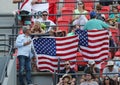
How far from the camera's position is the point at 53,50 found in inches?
731

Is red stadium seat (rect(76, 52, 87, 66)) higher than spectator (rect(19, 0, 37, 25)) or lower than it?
lower

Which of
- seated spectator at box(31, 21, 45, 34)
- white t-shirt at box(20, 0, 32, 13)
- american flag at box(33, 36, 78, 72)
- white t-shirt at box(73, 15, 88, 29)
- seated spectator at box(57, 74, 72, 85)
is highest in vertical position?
white t-shirt at box(20, 0, 32, 13)

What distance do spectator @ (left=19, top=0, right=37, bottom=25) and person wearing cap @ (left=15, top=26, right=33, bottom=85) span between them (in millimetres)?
1495

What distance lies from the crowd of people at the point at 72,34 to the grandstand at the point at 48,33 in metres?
0.08

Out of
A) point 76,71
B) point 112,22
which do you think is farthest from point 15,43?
point 112,22

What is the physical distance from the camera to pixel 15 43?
1891cm

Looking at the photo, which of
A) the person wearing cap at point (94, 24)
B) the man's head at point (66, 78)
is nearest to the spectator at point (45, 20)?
the person wearing cap at point (94, 24)

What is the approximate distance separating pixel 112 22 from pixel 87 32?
187 cm

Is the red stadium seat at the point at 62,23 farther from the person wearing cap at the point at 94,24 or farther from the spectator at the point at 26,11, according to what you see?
the person wearing cap at the point at 94,24

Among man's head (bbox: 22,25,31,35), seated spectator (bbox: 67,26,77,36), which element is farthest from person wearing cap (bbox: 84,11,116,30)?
man's head (bbox: 22,25,31,35)

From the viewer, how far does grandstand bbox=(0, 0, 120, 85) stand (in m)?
18.4

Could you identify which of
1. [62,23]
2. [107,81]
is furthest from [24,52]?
[62,23]

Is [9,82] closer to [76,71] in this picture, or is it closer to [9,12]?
[76,71]

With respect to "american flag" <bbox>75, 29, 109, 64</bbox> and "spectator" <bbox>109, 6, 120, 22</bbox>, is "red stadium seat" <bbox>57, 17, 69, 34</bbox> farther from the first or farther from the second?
"american flag" <bbox>75, 29, 109, 64</bbox>
